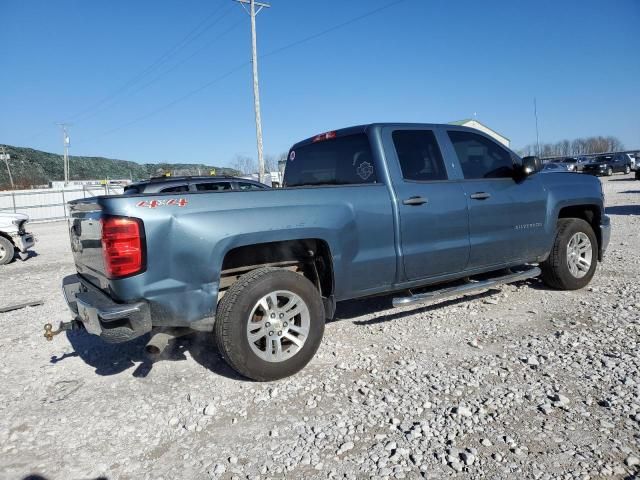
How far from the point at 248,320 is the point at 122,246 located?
1.00 meters

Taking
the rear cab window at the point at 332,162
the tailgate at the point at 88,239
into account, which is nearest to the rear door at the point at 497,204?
the rear cab window at the point at 332,162

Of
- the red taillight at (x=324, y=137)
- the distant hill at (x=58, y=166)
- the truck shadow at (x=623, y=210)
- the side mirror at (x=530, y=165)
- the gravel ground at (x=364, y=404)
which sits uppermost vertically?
the distant hill at (x=58, y=166)

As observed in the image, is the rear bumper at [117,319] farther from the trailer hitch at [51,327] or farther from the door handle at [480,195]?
the door handle at [480,195]

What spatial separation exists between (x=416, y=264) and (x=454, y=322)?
93 centimetres

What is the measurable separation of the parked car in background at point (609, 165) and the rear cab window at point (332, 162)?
120ft

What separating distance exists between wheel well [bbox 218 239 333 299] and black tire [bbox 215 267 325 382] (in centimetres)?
20

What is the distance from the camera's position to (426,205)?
13.2 ft

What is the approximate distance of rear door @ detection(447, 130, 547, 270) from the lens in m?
4.42

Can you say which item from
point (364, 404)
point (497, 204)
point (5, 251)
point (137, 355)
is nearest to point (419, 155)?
point (497, 204)

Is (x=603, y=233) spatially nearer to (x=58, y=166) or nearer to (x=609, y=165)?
(x=609, y=165)

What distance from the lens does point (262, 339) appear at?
342cm

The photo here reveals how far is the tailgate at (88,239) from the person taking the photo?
3.06 metres

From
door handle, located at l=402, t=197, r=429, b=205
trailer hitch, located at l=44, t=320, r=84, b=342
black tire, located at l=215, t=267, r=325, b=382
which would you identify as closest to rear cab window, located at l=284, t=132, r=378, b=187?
door handle, located at l=402, t=197, r=429, b=205

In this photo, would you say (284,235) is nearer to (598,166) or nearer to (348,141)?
(348,141)
